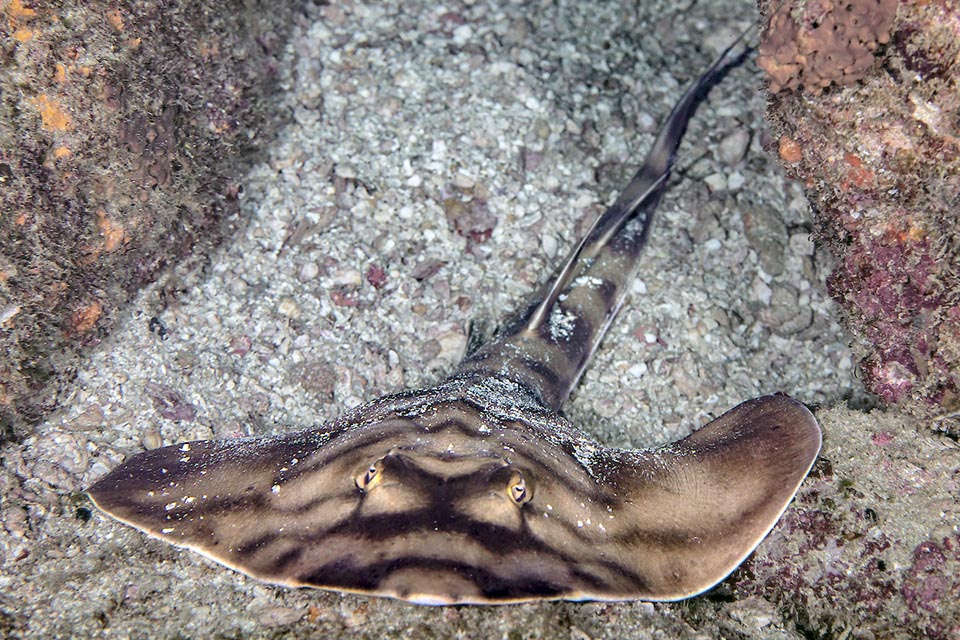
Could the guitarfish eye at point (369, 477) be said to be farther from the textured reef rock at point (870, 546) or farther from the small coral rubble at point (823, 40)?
the small coral rubble at point (823, 40)

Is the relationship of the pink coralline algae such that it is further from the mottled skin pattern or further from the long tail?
the long tail

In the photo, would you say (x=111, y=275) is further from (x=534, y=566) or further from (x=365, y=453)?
(x=534, y=566)

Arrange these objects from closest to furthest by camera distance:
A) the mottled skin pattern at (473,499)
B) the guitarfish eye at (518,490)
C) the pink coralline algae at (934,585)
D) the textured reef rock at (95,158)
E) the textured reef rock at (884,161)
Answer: the mottled skin pattern at (473,499), the guitarfish eye at (518,490), the pink coralline algae at (934,585), the textured reef rock at (884,161), the textured reef rock at (95,158)

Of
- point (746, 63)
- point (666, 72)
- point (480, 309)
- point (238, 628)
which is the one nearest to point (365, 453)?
point (238, 628)

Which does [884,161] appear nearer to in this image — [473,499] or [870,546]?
[870,546]

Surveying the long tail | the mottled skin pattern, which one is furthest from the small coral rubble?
the mottled skin pattern

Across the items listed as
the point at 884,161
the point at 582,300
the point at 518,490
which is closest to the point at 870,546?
the point at 518,490

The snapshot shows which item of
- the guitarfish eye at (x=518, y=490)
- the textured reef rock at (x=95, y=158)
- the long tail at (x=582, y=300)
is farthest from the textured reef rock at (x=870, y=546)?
the textured reef rock at (x=95, y=158)
